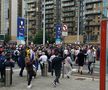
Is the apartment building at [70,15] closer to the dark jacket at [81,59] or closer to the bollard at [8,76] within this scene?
the dark jacket at [81,59]

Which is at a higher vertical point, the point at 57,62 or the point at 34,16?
the point at 34,16

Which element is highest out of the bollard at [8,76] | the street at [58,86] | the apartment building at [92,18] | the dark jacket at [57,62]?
the apartment building at [92,18]

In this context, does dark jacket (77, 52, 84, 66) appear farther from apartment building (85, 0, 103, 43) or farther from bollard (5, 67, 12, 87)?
apartment building (85, 0, 103, 43)

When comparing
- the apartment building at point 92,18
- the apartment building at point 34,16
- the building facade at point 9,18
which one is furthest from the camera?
the building facade at point 9,18

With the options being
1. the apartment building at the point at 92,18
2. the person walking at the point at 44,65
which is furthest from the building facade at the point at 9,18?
the person walking at the point at 44,65

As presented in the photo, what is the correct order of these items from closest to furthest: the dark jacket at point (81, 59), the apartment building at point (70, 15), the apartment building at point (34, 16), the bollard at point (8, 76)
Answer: the bollard at point (8, 76), the dark jacket at point (81, 59), the apartment building at point (70, 15), the apartment building at point (34, 16)

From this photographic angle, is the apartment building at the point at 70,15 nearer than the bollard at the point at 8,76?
No

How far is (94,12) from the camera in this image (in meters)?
117

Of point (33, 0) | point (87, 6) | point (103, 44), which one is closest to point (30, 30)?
point (33, 0)

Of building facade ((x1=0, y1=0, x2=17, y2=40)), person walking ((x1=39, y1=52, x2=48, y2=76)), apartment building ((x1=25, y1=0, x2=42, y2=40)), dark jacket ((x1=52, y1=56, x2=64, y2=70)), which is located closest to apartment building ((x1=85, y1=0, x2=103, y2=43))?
apartment building ((x1=25, y1=0, x2=42, y2=40))

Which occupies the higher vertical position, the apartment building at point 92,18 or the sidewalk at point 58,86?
the apartment building at point 92,18

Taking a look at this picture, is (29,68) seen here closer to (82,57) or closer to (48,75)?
(48,75)

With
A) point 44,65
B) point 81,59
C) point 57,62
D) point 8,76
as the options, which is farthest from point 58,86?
point 81,59

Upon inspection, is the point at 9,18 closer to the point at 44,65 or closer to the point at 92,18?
the point at 92,18
